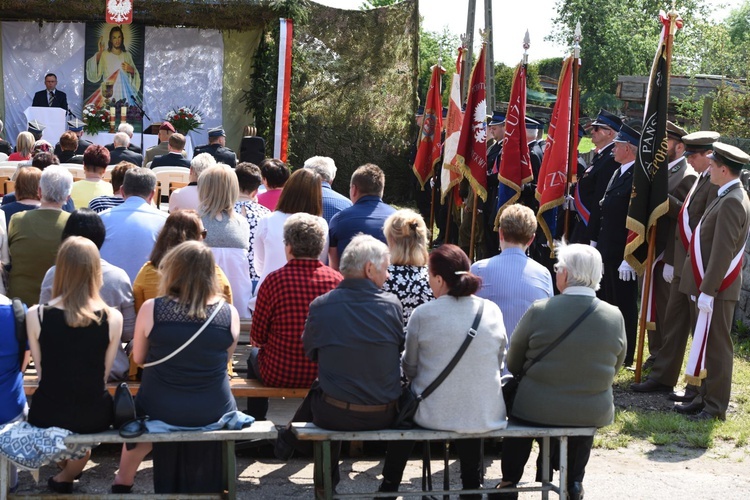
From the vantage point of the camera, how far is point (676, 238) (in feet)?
23.0

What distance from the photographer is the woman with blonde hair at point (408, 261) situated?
194 inches

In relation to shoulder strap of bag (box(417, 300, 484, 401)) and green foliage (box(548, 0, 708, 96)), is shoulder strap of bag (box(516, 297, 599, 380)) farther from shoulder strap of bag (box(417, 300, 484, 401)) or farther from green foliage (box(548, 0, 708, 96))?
green foliage (box(548, 0, 708, 96))

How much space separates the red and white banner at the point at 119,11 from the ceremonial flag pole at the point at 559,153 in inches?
354

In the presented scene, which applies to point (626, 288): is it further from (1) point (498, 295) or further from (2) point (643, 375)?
(1) point (498, 295)

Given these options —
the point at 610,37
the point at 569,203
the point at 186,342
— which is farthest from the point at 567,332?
the point at 610,37

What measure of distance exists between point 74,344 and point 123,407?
354mm

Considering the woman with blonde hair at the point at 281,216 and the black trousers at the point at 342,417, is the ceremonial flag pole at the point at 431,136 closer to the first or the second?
the woman with blonde hair at the point at 281,216

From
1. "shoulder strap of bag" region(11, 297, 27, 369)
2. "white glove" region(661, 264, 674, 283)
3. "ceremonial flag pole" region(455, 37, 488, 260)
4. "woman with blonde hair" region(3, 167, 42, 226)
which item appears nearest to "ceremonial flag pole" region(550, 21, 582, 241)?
"ceremonial flag pole" region(455, 37, 488, 260)

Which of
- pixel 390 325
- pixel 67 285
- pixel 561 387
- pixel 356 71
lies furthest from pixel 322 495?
pixel 356 71

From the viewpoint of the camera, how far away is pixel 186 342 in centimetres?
414

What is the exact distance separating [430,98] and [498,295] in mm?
7791

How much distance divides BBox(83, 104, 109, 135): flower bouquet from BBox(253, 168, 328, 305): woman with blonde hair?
35.3 ft

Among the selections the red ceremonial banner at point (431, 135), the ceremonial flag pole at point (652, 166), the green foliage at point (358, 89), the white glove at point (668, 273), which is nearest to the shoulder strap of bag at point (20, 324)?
the ceremonial flag pole at point (652, 166)

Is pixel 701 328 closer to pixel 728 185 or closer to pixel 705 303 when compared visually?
pixel 705 303
